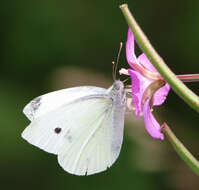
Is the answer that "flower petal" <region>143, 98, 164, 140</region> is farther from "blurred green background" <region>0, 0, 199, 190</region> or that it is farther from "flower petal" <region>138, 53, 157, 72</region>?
"blurred green background" <region>0, 0, 199, 190</region>

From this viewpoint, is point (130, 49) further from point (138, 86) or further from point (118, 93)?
point (118, 93)

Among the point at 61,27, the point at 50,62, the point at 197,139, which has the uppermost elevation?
the point at 61,27

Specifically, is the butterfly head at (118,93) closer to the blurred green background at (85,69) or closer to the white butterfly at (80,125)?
the white butterfly at (80,125)

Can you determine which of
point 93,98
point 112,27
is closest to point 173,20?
point 112,27

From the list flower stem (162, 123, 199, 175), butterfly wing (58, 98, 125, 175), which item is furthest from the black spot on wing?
flower stem (162, 123, 199, 175)

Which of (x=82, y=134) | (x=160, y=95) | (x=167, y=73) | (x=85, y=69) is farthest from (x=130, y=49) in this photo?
(x=85, y=69)

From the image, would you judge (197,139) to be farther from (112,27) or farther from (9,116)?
(9,116)
